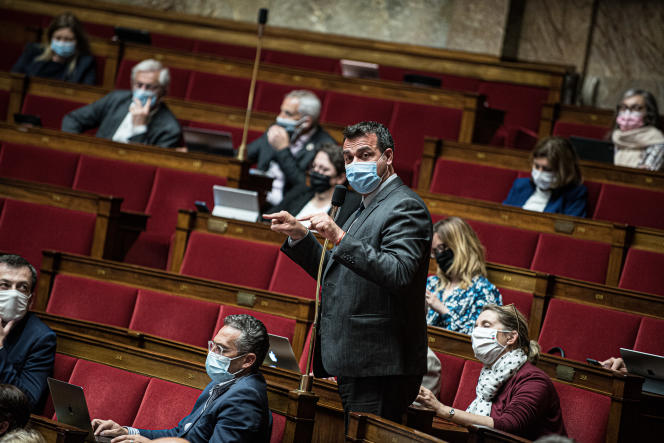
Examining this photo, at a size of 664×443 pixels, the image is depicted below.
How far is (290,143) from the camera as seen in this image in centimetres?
189

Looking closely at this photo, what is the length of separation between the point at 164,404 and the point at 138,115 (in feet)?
3.28

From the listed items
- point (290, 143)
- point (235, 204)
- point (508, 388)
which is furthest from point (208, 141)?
point (508, 388)

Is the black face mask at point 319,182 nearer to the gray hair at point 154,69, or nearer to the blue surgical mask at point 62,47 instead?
the gray hair at point 154,69

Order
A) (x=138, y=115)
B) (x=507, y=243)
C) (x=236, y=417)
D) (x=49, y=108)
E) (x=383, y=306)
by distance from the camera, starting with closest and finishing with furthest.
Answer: (x=383, y=306)
(x=236, y=417)
(x=507, y=243)
(x=138, y=115)
(x=49, y=108)

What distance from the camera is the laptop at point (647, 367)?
1.11m

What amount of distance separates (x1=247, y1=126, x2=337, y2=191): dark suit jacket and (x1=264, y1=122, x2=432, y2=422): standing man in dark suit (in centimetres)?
94

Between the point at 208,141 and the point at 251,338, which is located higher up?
the point at 208,141

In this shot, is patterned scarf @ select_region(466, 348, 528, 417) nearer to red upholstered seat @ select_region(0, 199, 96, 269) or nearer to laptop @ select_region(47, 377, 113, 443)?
laptop @ select_region(47, 377, 113, 443)

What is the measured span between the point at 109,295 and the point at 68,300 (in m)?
0.07

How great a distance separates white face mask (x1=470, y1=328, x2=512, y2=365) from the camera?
3.65 ft

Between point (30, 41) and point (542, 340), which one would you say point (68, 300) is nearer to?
point (542, 340)

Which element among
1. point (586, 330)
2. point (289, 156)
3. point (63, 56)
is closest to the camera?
point (586, 330)

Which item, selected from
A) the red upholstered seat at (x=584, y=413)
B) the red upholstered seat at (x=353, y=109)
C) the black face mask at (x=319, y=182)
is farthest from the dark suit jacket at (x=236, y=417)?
the red upholstered seat at (x=353, y=109)

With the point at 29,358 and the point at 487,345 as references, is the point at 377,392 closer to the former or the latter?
the point at 487,345
